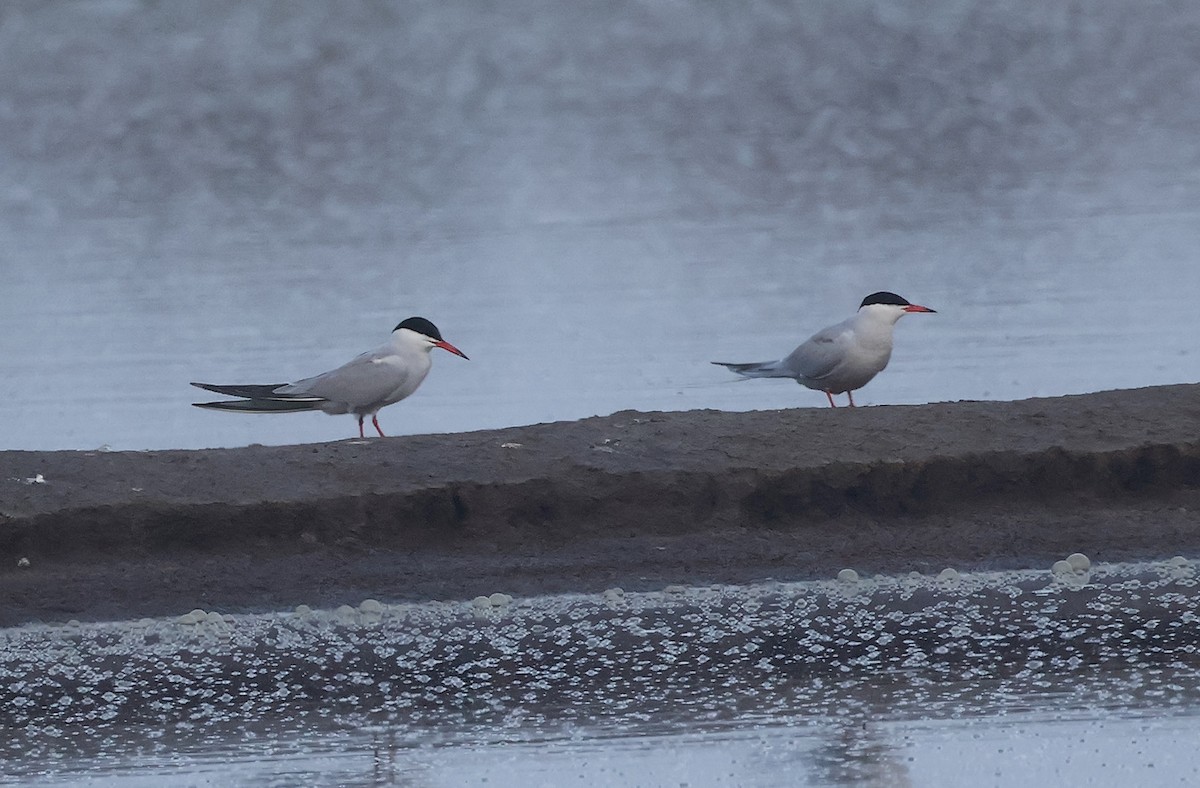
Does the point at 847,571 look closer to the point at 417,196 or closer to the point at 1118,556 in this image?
the point at 1118,556

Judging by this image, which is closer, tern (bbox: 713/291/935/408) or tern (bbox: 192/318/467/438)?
tern (bbox: 192/318/467/438)

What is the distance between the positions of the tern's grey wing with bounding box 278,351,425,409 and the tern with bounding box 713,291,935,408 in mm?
1486

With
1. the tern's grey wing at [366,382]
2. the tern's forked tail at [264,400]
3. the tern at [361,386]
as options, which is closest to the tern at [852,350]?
the tern at [361,386]

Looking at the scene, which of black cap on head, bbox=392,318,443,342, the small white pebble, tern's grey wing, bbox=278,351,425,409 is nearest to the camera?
the small white pebble

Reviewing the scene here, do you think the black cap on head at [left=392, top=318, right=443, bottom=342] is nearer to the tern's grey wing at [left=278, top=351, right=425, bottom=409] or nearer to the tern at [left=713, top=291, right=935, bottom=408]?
the tern's grey wing at [left=278, top=351, right=425, bottom=409]

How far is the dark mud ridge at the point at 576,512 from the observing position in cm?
717

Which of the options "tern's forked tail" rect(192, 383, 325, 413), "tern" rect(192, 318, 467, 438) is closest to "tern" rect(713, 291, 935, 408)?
"tern" rect(192, 318, 467, 438)

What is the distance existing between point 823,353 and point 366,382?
169cm

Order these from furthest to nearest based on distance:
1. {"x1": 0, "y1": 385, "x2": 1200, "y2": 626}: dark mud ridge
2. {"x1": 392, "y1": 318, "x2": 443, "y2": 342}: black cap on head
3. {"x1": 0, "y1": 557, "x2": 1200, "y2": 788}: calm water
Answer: {"x1": 392, "y1": 318, "x2": 443, "y2": 342}: black cap on head → {"x1": 0, "y1": 385, "x2": 1200, "y2": 626}: dark mud ridge → {"x1": 0, "y1": 557, "x2": 1200, "y2": 788}: calm water

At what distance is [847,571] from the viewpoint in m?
7.00

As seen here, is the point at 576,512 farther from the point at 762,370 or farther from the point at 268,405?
the point at 762,370

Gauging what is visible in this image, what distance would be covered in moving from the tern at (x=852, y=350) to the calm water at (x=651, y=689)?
80.8 inches

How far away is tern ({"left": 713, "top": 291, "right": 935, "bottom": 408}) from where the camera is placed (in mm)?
8961

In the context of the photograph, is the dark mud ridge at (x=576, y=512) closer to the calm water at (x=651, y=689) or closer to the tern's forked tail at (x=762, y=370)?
the calm water at (x=651, y=689)
